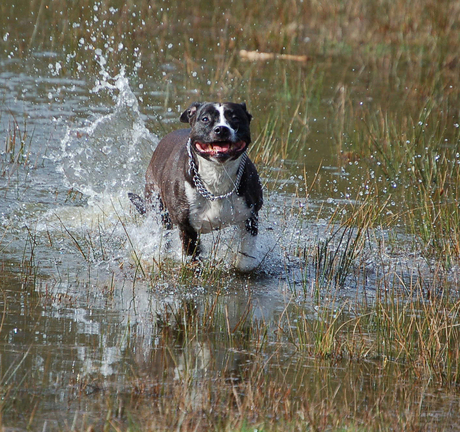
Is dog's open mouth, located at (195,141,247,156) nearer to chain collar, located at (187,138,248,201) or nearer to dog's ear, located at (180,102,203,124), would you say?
chain collar, located at (187,138,248,201)

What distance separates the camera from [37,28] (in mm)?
13477

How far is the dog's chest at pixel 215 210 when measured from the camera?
237 inches

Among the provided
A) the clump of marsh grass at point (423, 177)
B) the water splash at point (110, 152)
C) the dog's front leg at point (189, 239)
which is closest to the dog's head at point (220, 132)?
the dog's front leg at point (189, 239)

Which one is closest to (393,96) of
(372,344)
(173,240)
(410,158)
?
(410,158)

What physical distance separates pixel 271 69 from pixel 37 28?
12.7 feet

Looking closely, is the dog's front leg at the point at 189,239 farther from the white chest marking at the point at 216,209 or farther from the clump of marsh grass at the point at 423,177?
the clump of marsh grass at the point at 423,177

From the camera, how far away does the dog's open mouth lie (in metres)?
5.78

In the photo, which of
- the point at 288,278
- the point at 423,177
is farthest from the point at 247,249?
the point at 423,177

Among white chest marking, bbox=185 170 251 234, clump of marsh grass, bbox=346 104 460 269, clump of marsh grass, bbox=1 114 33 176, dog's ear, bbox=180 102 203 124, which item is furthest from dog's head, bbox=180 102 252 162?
clump of marsh grass, bbox=1 114 33 176

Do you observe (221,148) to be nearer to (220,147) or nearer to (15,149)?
(220,147)

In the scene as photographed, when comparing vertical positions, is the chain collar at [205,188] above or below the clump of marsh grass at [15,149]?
above

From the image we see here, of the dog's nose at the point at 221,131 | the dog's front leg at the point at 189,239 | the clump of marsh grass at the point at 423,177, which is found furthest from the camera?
the clump of marsh grass at the point at 423,177

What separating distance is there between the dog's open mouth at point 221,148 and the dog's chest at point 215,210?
0.34m

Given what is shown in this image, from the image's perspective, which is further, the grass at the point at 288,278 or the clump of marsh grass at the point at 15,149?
the clump of marsh grass at the point at 15,149
